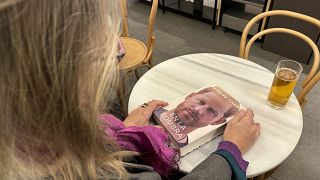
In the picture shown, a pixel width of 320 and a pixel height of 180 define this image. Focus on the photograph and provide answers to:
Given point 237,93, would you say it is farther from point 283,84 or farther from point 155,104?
point 155,104

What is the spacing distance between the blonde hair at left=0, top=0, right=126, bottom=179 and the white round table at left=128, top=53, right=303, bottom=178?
1.49 feet

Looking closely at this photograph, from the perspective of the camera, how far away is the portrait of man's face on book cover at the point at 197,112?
2.87 feet

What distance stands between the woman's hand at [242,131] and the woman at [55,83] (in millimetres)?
461

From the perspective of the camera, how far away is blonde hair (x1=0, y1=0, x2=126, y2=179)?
0.36 metres

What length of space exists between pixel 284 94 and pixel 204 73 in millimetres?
331

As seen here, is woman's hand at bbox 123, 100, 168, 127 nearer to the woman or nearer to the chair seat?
the woman

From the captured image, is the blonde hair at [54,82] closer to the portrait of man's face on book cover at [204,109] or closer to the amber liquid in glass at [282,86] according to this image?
the portrait of man's face on book cover at [204,109]

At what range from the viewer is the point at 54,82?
0.40 m

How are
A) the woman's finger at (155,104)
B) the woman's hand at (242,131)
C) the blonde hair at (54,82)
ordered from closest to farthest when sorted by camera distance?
the blonde hair at (54,82) → the woman's hand at (242,131) → the woman's finger at (155,104)

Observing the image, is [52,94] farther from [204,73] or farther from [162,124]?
[204,73]

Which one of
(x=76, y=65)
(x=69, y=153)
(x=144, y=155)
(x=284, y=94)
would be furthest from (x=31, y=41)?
(x=284, y=94)

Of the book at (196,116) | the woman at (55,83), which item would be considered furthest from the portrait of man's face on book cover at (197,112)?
the woman at (55,83)

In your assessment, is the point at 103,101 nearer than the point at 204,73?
Yes

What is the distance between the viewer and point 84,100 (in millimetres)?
449
